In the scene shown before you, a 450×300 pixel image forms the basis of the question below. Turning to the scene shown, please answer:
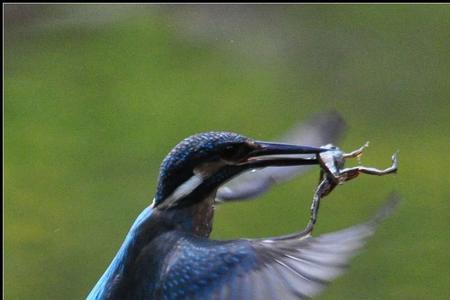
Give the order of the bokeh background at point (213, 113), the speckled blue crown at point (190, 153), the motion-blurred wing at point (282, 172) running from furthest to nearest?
the bokeh background at point (213, 113)
the motion-blurred wing at point (282, 172)
the speckled blue crown at point (190, 153)

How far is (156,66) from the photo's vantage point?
5.71 meters

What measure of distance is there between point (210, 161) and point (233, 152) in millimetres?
48

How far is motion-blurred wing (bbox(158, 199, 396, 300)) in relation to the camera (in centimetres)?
236

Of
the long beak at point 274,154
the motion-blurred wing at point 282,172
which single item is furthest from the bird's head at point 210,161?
the motion-blurred wing at point 282,172

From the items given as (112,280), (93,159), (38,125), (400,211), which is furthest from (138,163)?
(112,280)

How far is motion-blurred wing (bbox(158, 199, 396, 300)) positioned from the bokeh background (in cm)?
181

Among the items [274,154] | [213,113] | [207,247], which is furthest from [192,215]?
[213,113]

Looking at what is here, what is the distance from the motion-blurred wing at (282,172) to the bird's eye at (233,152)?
33 cm

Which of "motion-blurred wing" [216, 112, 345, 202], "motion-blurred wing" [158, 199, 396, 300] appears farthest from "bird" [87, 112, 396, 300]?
"motion-blurred wing" [216, 112, 345, 202]

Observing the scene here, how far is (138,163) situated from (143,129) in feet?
0.73

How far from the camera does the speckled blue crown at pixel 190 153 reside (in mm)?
2543

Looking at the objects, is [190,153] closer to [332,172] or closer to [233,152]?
[233,152]

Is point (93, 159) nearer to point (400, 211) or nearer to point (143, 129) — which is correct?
point (143, 129)

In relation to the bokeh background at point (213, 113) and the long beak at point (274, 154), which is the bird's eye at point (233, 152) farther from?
the bokeh background at point (213, 113)
